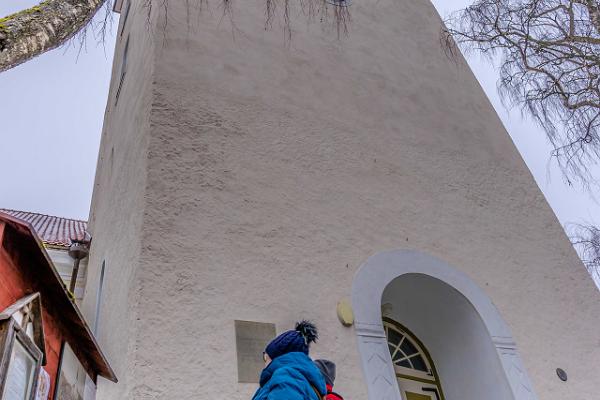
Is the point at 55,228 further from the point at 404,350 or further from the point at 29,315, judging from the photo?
the point at 29,315

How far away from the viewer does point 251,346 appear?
4.32 m

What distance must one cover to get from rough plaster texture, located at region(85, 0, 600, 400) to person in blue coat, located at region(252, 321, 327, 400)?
1449mm

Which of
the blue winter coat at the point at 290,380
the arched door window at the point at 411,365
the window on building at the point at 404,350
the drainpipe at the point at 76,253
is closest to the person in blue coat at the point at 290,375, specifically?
the blue winter coat at the point at 290,380

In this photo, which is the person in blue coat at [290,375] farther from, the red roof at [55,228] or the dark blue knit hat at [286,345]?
the red roof at [55,228]

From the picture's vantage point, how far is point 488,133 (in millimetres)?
8102

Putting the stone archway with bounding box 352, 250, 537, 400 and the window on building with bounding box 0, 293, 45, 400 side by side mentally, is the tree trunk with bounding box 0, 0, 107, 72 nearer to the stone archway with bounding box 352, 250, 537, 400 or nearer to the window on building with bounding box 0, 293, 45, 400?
the window on building with bounding box 0, 293, 45, 400

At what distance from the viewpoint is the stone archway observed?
15.6ft

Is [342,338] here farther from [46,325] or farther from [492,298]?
[46,325]

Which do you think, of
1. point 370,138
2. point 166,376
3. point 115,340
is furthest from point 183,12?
point 166,376

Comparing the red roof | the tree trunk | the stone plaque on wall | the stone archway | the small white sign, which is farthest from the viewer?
the red roof

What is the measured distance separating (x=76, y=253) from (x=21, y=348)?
18.9ft

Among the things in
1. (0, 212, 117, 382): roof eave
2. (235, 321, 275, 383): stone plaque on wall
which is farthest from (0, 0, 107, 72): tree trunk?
(235, 321, 275, 383): stone plaque on wall

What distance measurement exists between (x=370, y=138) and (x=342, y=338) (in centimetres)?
286

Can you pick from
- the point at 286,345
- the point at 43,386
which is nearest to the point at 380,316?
the point at 286,345
